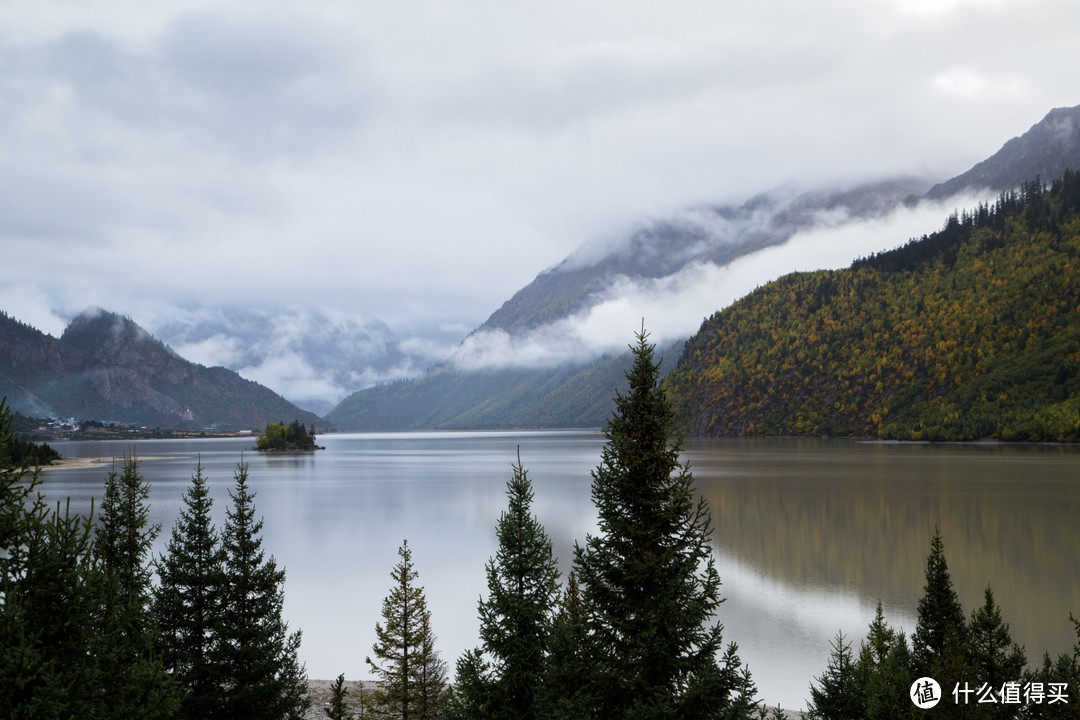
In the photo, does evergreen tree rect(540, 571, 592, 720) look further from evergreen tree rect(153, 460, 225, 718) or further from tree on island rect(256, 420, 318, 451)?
tree on island rect(256, 420, 318, 451)

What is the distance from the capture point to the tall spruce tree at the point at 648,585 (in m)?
10.2

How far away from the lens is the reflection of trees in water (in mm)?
32062

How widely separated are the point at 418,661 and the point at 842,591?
21206 mm

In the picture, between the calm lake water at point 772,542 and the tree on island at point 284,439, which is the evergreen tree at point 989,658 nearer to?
the calm lake water at point 772,542

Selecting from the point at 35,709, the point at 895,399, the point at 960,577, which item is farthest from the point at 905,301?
the point at 35,709

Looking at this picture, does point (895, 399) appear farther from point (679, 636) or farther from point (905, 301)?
point (679, 636)

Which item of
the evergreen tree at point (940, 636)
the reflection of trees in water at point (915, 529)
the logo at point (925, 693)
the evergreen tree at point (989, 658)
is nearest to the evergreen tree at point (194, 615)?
the logo at point (925, 693)

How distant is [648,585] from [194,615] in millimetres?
10287

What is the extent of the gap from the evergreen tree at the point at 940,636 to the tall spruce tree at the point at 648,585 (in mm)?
5818

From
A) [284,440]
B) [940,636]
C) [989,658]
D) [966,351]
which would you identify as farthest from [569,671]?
[284,440]

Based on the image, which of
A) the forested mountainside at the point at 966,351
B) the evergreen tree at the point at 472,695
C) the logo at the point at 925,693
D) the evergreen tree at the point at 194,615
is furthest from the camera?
the forested mountainside at the point at 966,351

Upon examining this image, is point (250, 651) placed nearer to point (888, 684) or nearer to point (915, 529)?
point (888, 684)

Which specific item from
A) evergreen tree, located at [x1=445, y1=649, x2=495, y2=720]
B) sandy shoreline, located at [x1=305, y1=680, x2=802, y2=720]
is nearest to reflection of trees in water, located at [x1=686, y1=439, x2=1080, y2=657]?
sandy shoreline, located at [x1=305, y1=680, x2=802, y2=720]

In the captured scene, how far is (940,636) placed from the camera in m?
16.2
